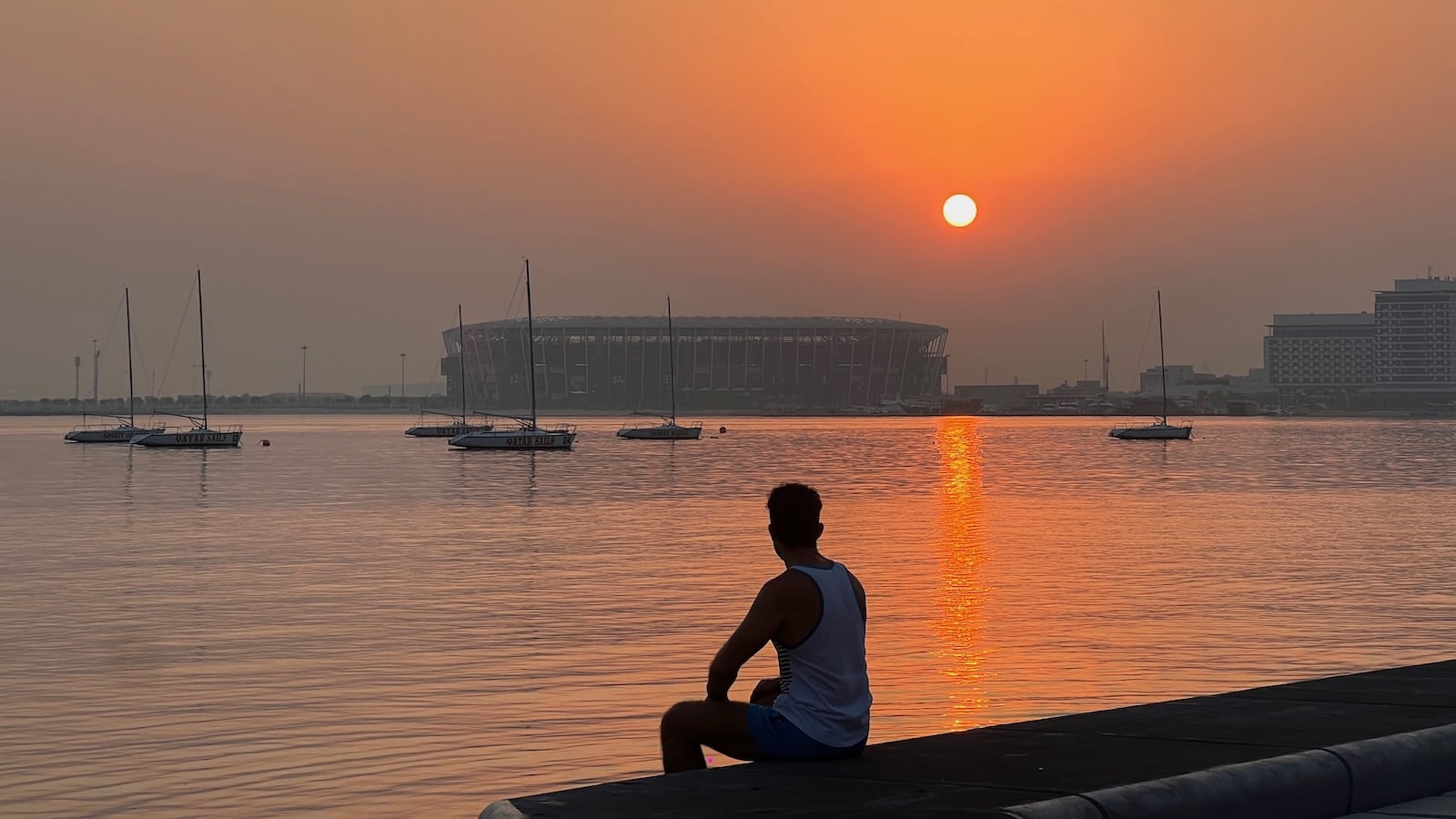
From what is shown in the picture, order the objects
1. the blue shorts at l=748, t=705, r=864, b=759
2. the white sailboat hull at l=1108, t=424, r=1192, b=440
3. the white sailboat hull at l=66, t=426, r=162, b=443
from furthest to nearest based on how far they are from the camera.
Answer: the white sailboat hull at l=1108, t=424, r=1192, b=440, the white sailboat hull at l=66, t=426, r=162, b=443, the blue shorts at l=748, t=705, r=864, b=759

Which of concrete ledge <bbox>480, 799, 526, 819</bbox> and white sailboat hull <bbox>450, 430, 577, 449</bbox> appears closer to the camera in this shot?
concrete ledge <bbox>480, 799, 526, 819</bbox>

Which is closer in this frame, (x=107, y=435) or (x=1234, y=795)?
(x=1234, y=795)

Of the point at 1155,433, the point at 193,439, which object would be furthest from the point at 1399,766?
the point at 1155,433

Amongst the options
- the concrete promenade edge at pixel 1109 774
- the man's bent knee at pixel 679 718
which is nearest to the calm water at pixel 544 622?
the man's bent knee at pixel 679 718

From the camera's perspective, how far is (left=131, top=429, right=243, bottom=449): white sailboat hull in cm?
11356

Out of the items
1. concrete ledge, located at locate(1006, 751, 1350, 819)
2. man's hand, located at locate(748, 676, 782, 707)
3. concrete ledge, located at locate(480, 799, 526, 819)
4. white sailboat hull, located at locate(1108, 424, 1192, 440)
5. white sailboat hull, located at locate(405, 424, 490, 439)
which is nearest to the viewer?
concrete ledge, located at locate(480, 799, 526, 819)

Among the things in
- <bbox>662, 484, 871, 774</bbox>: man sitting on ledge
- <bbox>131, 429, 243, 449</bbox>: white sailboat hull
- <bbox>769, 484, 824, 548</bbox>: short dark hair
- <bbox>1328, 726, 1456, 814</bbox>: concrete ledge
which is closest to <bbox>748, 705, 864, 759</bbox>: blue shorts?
<bbox>662, 484, 871, 774</bbox>: man sitting on ledge

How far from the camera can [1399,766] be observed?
22.5ft

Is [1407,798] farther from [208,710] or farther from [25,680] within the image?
[25,680]

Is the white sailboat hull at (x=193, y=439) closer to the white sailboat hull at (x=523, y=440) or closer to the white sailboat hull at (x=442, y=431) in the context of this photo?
the white sailboat hull at (x=523, y=440)

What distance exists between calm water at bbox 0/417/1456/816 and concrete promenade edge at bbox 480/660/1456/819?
156 inches

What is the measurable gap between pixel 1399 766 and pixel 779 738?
2.41 metres

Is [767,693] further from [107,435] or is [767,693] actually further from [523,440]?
[107,435]

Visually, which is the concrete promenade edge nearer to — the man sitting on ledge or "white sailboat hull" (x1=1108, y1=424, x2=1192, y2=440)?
the man sitting on ledge
